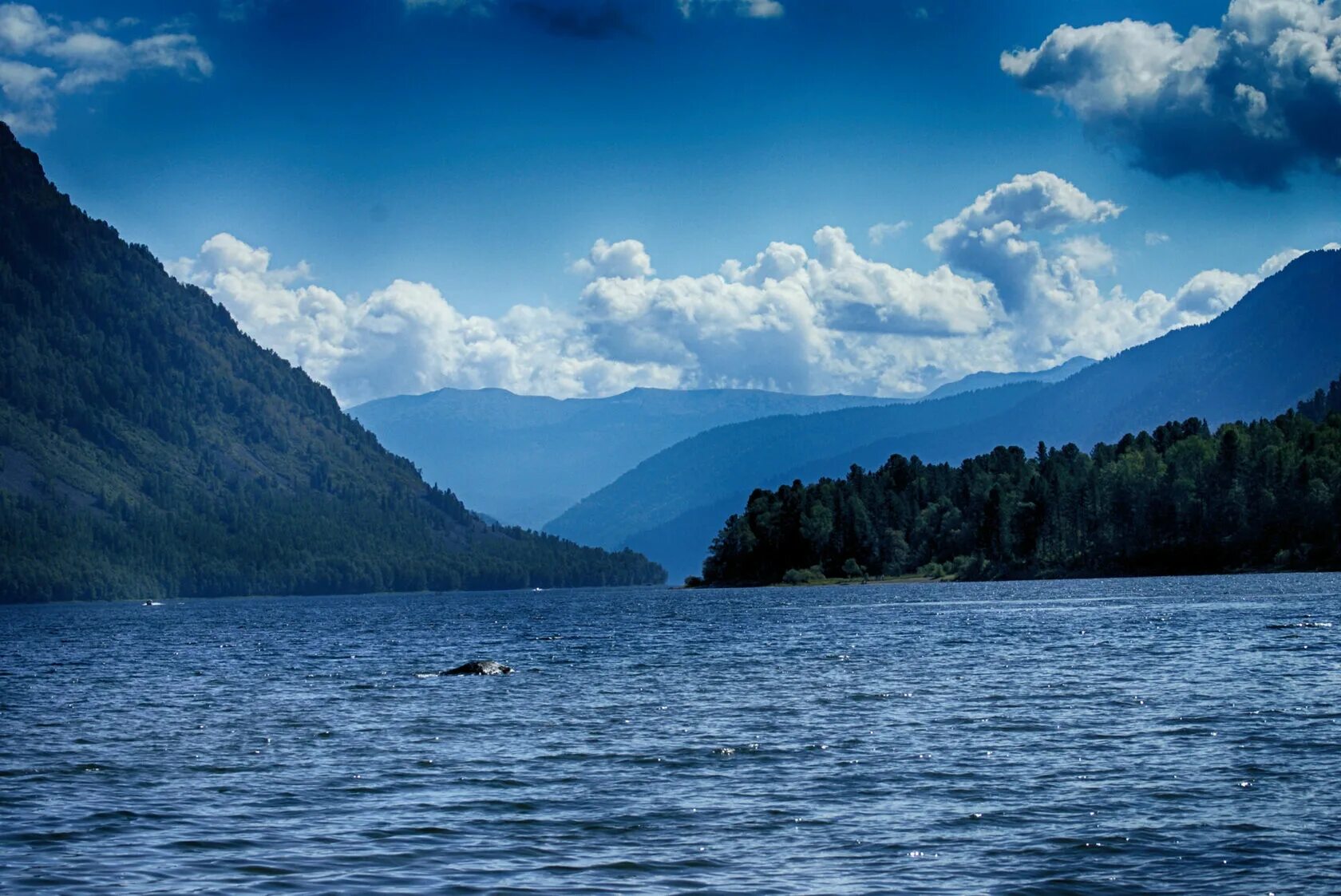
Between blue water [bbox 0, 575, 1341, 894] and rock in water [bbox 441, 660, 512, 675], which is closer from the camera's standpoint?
blue water [bbox 0, 575, 1341, 894]

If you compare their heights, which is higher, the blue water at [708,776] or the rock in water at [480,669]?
the rock in water at [480,669]

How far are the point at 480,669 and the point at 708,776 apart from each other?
45.2 meters

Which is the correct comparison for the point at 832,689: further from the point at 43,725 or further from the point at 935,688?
the point at 43,725

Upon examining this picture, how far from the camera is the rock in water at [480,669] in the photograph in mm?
86688

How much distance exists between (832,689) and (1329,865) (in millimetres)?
40317

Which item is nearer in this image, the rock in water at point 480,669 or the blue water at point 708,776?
the blue water at point 708,776

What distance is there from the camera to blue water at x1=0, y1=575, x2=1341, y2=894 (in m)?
32.0

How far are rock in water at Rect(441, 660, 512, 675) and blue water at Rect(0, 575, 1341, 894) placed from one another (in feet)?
7.76

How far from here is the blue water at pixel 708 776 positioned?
32.0m

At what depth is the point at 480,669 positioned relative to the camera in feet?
287

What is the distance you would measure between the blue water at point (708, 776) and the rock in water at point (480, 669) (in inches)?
93.1

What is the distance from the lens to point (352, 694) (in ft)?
247

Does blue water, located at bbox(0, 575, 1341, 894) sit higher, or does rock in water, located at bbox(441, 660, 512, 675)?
rock in water, located at bbox(441, 660, 512, 675)

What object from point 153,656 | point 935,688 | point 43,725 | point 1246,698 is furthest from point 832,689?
point 153,656
